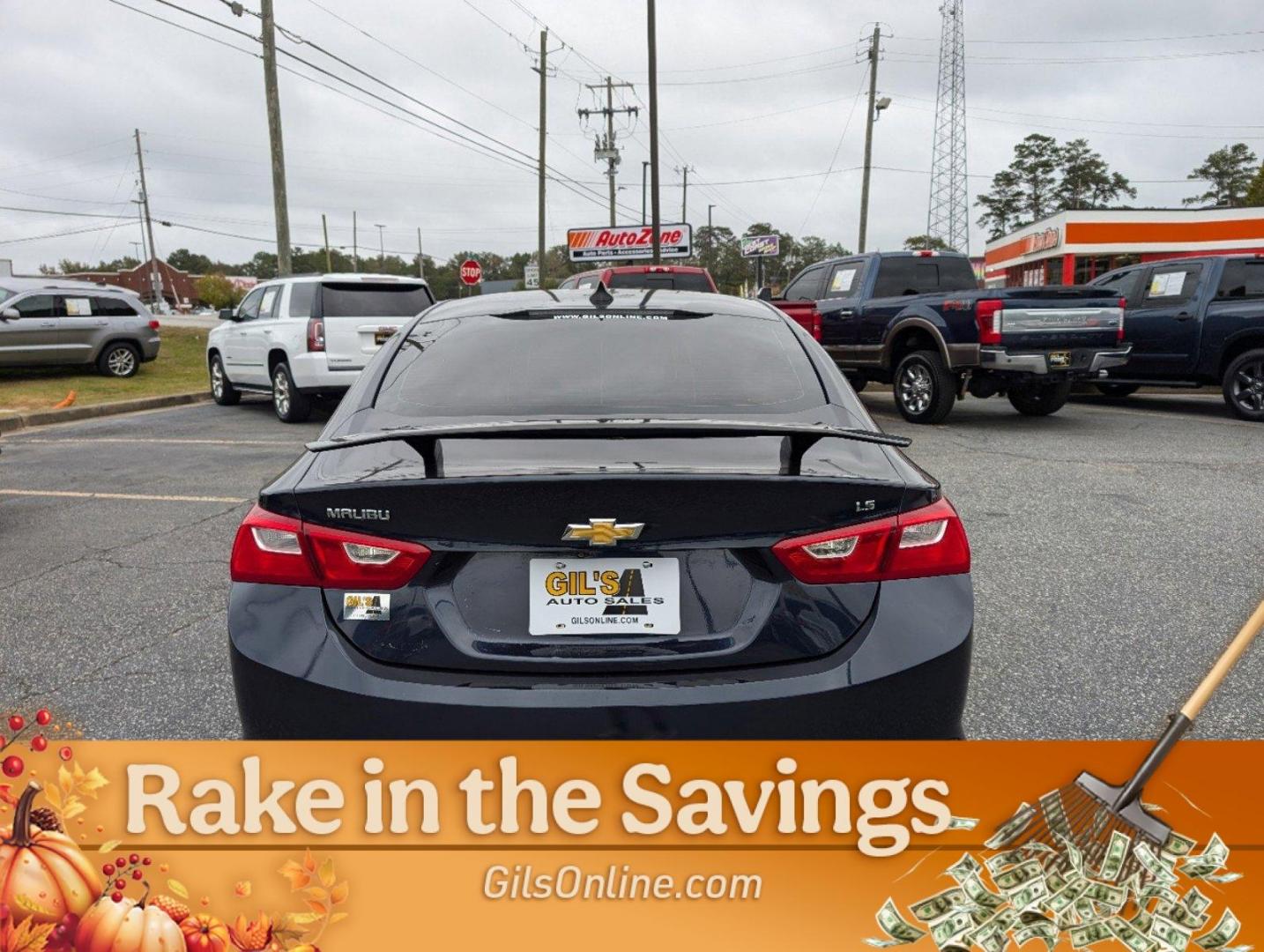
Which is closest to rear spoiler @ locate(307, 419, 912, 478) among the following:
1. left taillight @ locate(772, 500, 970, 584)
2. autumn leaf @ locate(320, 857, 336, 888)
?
left taillight @ locate(772, 500, 970, 584)

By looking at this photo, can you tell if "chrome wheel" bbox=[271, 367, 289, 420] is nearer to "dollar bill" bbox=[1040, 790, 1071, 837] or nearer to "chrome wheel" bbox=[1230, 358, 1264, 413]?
"chrome wheel" bbox=[1230, 358, 1264, 413]

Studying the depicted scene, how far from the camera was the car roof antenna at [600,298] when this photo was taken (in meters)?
3.29

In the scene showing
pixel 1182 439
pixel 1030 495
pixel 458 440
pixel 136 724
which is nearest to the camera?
pixel 458 440

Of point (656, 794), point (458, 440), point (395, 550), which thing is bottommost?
point (656, 794)

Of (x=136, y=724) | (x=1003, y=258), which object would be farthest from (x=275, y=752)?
(x=1003, y=258)

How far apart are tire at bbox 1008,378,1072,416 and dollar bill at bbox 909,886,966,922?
11081 mm

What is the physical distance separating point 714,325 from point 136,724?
2.46 metres

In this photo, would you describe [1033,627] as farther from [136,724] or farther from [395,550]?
[136,724]

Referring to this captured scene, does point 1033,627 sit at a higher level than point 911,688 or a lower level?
lower

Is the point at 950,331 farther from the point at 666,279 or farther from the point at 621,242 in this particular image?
the point at 621,242

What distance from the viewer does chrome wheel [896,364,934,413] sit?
11641 millimetres

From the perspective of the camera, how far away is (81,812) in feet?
6.51

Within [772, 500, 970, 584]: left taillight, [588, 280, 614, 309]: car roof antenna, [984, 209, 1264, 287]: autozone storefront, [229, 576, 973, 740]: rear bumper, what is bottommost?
[229, 576, 973, 740]: rear bumper

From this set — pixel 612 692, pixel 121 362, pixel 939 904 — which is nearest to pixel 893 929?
pixel 939 904
